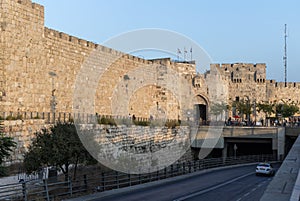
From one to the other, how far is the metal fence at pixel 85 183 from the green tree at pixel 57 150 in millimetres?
529

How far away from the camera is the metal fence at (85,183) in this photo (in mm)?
9328

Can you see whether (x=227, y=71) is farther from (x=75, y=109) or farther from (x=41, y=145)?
(x=41, y=145)

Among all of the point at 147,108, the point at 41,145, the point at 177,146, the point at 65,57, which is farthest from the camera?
the point at 147,108

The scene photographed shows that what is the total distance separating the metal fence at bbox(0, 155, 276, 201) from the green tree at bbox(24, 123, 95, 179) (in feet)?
1.73

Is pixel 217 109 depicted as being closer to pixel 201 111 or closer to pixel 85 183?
pixel 201 111

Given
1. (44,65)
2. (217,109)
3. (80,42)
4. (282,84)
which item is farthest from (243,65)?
(44,65)

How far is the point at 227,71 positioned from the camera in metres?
53.2

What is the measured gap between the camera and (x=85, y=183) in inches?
431

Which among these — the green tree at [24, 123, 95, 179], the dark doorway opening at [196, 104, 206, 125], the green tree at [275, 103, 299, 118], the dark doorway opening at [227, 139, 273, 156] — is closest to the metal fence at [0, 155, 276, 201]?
the green tree at [24, 123, 95, 179]

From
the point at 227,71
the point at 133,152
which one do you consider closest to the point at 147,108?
the point at 133,152

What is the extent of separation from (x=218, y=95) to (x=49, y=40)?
94.8 feet

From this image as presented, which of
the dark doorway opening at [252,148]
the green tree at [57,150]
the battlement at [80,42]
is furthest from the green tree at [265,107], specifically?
the green tree at [57,150]

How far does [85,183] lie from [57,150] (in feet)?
4.23

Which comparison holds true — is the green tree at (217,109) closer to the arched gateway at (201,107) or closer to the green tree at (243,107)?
the arched gateway at (201,107)
